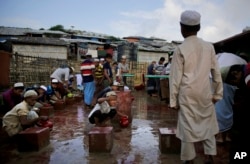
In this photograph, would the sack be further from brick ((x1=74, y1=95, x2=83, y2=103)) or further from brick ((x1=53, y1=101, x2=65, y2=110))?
brick ((x1=74, y1=95, x2=83, y2=103))

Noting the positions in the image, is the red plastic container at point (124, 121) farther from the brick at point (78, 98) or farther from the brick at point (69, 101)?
the brick at point (78, 98)

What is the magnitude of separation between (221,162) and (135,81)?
1494cm

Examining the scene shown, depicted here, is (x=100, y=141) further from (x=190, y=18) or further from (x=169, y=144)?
(x=190, y=18)

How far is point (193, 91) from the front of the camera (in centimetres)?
322

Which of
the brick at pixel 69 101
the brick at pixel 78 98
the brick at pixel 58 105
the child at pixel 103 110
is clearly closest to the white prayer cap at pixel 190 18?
the child at pixel 103 110

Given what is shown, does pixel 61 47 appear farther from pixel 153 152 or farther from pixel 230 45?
pixel 153 152

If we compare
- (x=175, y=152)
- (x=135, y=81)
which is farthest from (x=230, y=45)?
(x=135, y=81)

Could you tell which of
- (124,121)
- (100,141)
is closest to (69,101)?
(124,121)

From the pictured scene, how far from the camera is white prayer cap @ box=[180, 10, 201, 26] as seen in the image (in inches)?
130

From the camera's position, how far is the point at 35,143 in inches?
175

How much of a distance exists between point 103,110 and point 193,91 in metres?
3.05

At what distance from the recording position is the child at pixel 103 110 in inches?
234

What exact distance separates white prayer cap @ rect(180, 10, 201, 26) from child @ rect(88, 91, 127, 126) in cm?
302

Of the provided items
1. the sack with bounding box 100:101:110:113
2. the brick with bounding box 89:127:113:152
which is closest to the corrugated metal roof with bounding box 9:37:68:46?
the sack with bounding box 100:101:110:113
